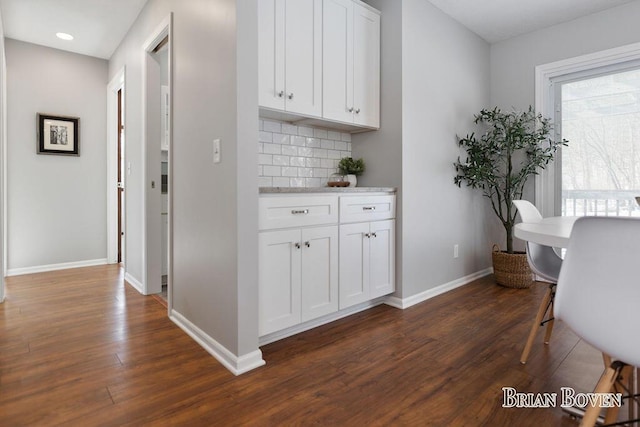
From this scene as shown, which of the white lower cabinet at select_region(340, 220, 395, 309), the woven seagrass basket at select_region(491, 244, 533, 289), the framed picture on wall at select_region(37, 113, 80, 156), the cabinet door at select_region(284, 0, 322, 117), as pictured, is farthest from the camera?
the framed picture on wall at select_region(37, 113, 80, 156)

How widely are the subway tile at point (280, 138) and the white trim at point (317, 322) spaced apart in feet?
4.32

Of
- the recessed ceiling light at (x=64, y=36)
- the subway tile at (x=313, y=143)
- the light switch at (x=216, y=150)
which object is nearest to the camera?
the light switch at (x=216, y=150)

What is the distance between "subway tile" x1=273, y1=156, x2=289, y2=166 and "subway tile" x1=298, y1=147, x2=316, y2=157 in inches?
5.3

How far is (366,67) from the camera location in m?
2.77

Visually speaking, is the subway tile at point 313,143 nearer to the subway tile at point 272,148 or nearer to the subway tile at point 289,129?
the subway tile at point 289,129

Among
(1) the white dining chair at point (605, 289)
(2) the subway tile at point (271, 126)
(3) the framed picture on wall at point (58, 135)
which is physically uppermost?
(3) the framed picture on wall at point (58, 135)

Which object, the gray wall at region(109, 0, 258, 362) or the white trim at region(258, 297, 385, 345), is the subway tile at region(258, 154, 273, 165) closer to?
the gray wall at region(109, 0, 258, 362)

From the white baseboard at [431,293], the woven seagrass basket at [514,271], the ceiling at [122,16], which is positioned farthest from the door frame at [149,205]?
the woven seagrass basket at [514,271]

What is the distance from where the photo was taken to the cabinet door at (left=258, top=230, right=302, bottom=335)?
195 cm

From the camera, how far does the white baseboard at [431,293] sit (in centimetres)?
273

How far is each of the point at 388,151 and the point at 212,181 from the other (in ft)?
4.77

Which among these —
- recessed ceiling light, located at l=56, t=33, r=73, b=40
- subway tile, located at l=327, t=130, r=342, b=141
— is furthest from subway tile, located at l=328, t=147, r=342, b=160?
recessed ceiling light, located at l=56, t=33, r=73, b=40

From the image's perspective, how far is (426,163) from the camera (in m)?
2.94

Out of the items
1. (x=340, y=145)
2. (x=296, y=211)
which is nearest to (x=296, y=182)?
(x=340, y=145)
